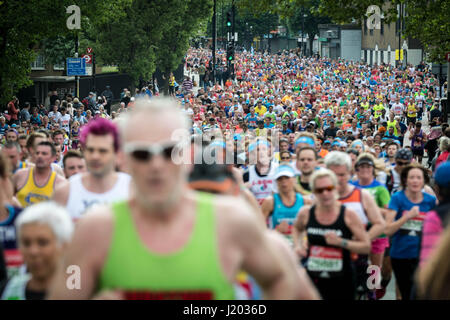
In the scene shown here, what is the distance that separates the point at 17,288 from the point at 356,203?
4.15 metres

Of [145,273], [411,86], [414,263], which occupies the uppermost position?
[411,86]

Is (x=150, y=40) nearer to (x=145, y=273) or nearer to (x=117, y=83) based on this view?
(x=117, y=83)

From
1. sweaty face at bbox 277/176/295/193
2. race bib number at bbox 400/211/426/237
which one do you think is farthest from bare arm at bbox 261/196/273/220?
race bib number at bbox 400/211/426/237

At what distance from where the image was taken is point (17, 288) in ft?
15.3

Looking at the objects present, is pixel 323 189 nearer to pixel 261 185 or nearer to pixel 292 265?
pixel 261 185

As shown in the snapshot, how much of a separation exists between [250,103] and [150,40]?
40.3 feet

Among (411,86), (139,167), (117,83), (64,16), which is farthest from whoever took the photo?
(117,83)

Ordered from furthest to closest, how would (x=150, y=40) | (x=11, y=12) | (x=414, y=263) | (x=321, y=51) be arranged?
1. (x=321, y=51)
2. (x=150, y=40)
3. (x=11, y=12)
4. (x=414, y=263)

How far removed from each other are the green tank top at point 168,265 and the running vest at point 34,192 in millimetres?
5675

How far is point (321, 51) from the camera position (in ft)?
406

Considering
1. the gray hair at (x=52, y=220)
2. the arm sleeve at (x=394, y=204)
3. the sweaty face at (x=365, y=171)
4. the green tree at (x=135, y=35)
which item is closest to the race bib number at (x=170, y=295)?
the gray hair at (x=52, y=220)

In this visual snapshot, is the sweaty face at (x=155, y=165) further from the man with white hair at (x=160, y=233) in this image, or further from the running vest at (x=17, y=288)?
the running vest at (x=17, y=288)
